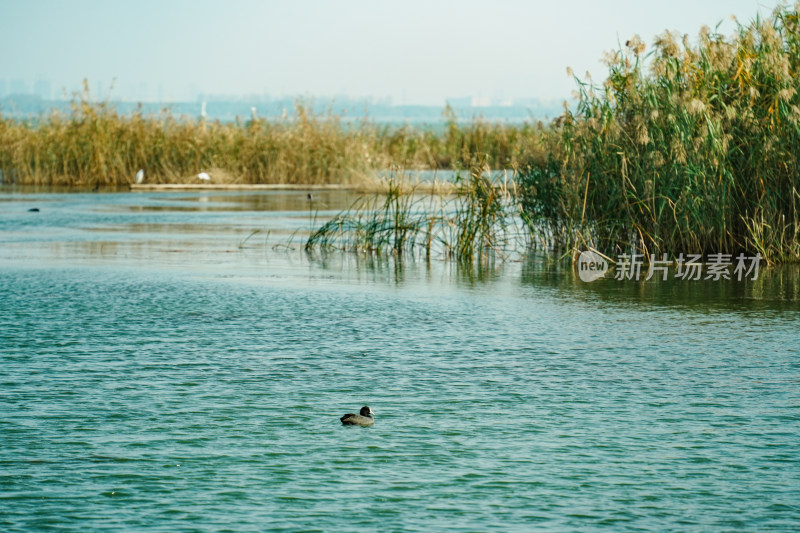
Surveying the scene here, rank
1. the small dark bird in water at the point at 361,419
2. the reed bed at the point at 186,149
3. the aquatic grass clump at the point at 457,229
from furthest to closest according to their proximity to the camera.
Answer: the reed bed at the point at 186,149
the aquatic grass clump at the point at 457,229
the small dark bird in water at the point at 361,419

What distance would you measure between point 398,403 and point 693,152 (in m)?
6.84

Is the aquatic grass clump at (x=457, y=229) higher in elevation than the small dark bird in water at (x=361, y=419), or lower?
higher

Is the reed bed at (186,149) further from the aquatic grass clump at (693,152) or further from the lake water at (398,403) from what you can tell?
the lake water at (398,403)

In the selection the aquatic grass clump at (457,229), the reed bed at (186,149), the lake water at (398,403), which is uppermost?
the reed bed at (186,149)

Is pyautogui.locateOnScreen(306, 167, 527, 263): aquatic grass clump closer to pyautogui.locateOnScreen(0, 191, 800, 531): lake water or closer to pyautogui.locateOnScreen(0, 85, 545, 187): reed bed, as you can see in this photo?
pyautogui.locateOnScreen(0, 191, 800, 531): lake water

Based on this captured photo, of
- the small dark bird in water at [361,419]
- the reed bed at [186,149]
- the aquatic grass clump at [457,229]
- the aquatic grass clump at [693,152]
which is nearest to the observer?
the small dark bird in water at [361,419]

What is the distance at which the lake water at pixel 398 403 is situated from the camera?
470 centimetres

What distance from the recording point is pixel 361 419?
5.82m

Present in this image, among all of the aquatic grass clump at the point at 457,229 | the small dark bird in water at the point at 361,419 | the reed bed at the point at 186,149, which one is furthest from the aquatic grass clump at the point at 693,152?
the reed bed at the point at 186,149

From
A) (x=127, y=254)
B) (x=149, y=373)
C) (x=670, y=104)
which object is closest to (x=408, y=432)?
(x=149, y=373)

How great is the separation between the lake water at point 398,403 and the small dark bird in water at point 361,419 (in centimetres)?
5

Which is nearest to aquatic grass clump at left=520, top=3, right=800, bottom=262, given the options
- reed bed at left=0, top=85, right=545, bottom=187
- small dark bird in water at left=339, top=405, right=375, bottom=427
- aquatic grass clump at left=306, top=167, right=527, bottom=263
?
aquatic grass clump at left=306, top=167, right=527, bottom=263

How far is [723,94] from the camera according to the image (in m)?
12.6

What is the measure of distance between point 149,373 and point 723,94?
7.79m
